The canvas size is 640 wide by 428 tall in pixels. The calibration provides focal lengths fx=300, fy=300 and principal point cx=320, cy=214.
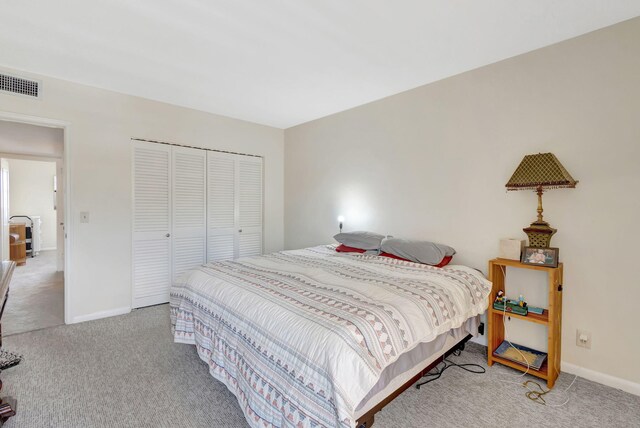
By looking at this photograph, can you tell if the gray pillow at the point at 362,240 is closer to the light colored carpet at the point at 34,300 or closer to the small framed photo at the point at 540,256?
the small framed photo at the point at 540,256

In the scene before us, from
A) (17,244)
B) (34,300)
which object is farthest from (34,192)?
(34,300)

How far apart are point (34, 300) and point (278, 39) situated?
442 cm

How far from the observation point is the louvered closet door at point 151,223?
3.51 m

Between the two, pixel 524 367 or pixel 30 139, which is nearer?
pixel 524 367

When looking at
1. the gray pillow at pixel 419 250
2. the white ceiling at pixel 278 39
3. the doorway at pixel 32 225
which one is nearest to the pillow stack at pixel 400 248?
the gray pillow at pixel 419 250

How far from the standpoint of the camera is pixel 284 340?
4.88ft

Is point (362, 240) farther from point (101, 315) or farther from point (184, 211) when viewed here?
point (101, 315)

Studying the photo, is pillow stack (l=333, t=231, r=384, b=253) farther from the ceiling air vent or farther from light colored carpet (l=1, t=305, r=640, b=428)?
the ceiling air vent

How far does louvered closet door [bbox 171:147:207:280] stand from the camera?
3.79 metres

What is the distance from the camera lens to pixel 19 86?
2793mm

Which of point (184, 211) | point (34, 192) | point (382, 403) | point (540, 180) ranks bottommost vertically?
point (382, 403)

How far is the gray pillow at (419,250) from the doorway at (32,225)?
11.6 ft

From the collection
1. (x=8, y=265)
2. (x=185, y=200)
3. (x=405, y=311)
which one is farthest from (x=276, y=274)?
(x=185, y=200)

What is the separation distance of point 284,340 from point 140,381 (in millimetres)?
1370
